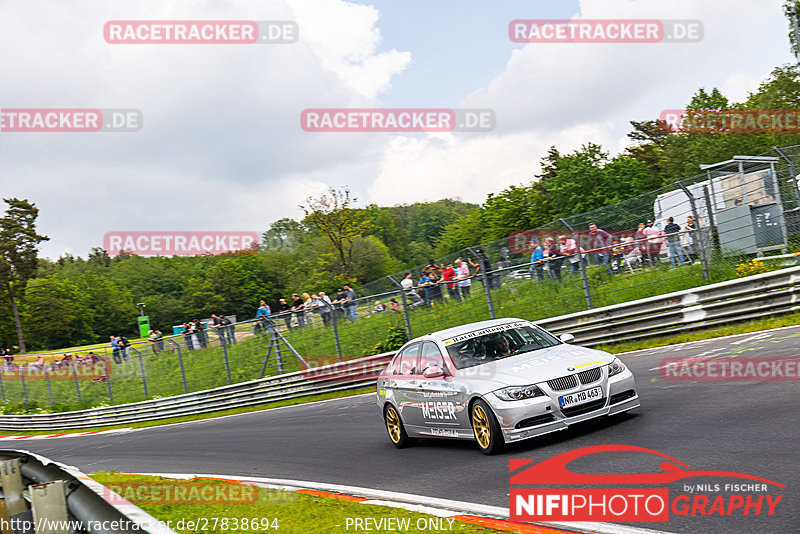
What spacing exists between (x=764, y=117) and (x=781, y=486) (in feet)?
225

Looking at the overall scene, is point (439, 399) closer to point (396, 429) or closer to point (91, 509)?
point (396, 429)

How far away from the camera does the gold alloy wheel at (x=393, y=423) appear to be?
10.5m

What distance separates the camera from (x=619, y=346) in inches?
614

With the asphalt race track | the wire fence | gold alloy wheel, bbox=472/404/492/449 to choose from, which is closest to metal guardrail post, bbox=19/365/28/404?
the wire fence

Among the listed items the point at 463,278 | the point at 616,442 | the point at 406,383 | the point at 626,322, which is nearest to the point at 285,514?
the point at 616,442

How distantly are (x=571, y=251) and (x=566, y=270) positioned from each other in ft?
1.58

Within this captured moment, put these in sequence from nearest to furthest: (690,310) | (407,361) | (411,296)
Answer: (407,361)
(690,310)
(411,296)

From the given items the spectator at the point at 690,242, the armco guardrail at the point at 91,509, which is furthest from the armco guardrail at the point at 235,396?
the armco guardrail at the point at 91,509

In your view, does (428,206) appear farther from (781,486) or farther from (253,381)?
(781,486)

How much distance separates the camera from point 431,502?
6.96 metres

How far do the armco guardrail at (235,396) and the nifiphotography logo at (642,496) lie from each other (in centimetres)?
1265

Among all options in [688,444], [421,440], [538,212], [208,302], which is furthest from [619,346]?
[208,302]

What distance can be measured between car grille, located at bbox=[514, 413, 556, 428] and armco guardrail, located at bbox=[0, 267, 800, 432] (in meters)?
7.52

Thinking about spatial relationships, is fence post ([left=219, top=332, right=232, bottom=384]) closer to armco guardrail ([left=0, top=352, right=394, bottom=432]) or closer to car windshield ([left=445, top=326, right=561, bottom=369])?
armco guardrail ([left=0, top=352, right=394, bottom=432])
